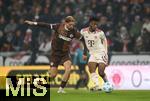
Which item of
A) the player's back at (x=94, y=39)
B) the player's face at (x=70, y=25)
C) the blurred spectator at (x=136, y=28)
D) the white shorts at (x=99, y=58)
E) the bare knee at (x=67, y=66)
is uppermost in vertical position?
the blurred spectator at (x=136, y=28)

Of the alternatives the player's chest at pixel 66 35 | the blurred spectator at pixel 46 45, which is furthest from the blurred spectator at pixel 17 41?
the player's chest at pixel 66 35

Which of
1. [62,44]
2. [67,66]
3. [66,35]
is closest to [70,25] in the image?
[66,35]

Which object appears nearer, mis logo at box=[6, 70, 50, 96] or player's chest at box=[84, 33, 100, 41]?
mis logo at box=[6, 70, 50, 96]

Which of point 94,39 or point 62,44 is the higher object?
point 94,39

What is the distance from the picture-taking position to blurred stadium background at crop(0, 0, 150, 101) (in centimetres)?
2466

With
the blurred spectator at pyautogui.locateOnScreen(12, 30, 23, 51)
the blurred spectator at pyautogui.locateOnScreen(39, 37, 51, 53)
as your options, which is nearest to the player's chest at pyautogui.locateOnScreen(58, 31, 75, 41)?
the blurred spectator at pyautogui.locateOnScreen(39, 37, 51, 53)

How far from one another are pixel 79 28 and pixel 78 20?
153 centimetres

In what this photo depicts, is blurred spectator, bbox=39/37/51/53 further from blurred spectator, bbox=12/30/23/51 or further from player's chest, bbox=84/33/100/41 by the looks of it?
player's chest, bbox=84/33/100/41

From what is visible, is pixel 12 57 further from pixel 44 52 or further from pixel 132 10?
pixel 132 10

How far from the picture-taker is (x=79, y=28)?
2656 centimetres

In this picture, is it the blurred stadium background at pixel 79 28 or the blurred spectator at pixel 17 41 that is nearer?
the blurred stadium background at pixel 79 28

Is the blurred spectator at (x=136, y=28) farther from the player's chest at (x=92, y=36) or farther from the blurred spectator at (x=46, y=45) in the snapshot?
the player's chest at (x=92, y=36)

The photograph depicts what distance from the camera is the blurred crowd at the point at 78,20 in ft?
87.6

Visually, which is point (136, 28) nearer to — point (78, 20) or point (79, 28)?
point (79, 28)
